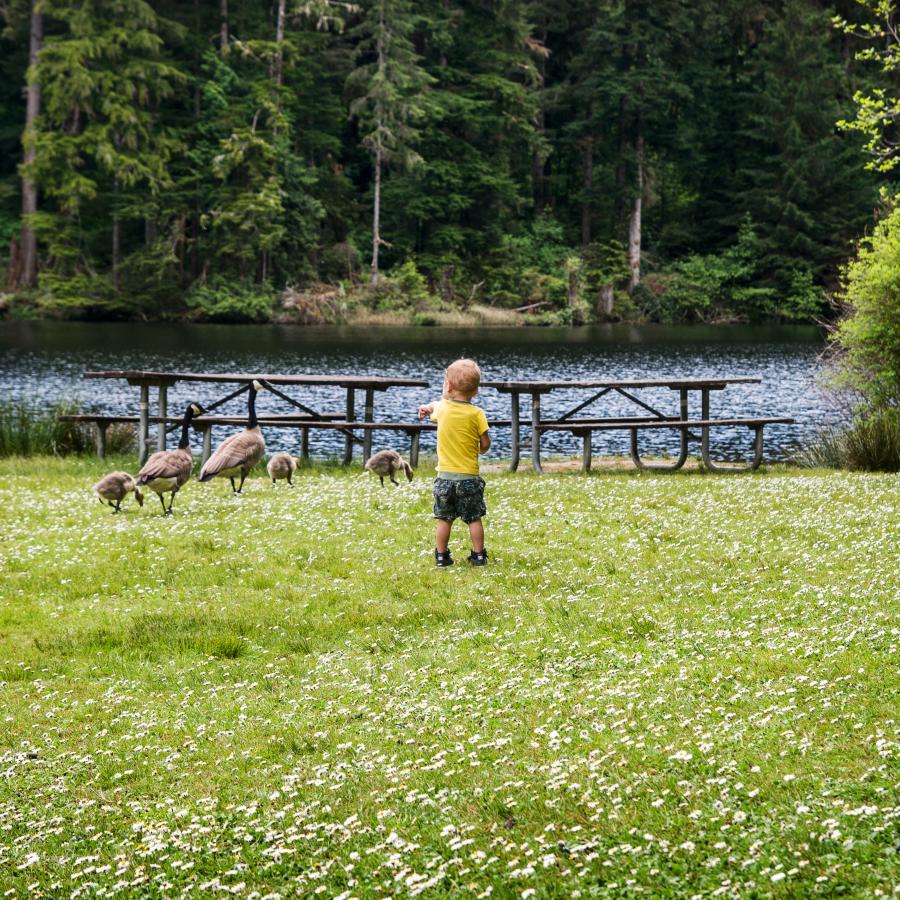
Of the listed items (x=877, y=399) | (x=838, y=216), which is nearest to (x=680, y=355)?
(x=877, y=399)

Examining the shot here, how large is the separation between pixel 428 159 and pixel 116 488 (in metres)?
70.5

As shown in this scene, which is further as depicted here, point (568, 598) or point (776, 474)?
point (776, 474)

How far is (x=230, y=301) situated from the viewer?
73125mm

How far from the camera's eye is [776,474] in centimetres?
2311

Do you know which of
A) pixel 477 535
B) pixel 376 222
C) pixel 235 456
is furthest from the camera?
pixel 376 222

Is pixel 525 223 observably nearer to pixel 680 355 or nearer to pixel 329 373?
pixel 680 355

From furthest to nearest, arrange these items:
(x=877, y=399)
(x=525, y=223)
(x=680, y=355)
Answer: (x=525, y=223)
(x=680, y=355)
(x=877, y=399)

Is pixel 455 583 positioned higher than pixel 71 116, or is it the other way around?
pixel 71 116

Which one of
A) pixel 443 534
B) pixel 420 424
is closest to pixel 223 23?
pixel 420 424

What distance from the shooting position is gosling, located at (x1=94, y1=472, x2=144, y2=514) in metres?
17.1

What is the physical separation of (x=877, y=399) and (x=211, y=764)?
2067cm

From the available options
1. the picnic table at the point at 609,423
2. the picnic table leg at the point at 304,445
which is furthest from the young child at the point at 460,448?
the picnic table leg at the point at 304,445

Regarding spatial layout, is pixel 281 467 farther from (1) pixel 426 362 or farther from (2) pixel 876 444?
(1) pixel 426 362

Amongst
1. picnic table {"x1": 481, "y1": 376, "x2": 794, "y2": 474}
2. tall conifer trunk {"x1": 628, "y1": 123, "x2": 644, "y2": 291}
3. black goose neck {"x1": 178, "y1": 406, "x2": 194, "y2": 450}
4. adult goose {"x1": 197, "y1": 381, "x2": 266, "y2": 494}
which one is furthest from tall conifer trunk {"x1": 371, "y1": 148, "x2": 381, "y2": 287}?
adult goose {"x1": 197, "y1": 381, "x2": 266, "y2": 494}
